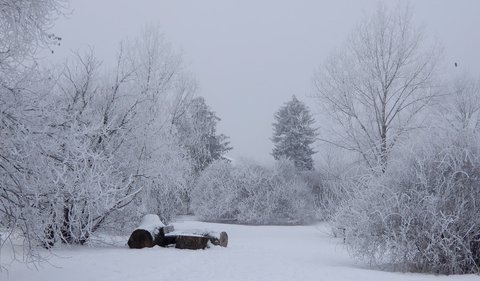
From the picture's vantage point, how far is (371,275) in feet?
27.5

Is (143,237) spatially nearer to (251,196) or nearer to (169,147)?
(169,147)

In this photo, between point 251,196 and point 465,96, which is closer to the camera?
point 465,96

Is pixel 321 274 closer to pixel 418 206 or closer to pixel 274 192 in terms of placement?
pixel 418 206

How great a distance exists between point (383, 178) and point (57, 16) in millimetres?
7788

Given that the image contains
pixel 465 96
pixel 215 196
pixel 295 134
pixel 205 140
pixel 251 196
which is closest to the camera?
pixel 465 96

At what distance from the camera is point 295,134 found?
36.9m

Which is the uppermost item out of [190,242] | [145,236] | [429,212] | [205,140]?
[205,140]

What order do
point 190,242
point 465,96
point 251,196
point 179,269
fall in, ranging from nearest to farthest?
point 179,269 → point 190,242 → point 465,96 → point 251,196

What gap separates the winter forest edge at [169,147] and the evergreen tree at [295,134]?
37.8ft

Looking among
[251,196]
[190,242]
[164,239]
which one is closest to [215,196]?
[251,196]

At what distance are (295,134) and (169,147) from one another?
906 inches

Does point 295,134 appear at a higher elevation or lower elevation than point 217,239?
higher

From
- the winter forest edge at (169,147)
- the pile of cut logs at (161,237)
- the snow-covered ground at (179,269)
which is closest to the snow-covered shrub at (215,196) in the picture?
the winter forest edge at (169,147)

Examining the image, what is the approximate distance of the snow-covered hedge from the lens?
2975cm
